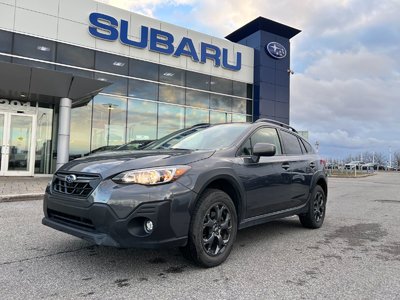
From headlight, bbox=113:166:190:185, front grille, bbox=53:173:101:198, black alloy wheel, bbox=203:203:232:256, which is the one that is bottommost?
black alloy wheel, bbox=203:203:232:256

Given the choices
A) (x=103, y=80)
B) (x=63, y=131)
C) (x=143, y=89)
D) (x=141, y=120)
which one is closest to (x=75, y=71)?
(x=103, y=80)

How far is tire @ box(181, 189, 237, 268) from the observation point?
3.90 meters

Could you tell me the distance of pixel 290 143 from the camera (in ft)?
20.0

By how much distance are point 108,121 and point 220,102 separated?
781 centimetres

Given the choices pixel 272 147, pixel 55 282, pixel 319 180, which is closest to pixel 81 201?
pixel 55 282

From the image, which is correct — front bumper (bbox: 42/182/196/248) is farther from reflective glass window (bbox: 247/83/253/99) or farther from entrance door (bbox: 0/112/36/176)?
reflective glass window (bbox: 247/83/253/99)

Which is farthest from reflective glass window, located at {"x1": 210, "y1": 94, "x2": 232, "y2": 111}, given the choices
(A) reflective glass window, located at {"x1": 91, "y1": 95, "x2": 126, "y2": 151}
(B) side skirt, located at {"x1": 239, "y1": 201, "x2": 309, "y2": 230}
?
(B) side skirt, located at {"x1": 239, "y1": 201, "x2": 309, "y2": 230}

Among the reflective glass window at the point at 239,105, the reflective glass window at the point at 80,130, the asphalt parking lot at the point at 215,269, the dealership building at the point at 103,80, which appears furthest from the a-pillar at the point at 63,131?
the reflective glass window at the point at 239,105

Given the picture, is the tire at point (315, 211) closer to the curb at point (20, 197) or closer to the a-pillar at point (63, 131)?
the curb at point (20, 197)

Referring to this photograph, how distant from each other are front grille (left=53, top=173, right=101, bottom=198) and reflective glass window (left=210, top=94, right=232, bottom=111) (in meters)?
19.2

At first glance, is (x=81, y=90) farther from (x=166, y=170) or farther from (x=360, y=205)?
(x=166, y=170)

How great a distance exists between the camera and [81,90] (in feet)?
50.2

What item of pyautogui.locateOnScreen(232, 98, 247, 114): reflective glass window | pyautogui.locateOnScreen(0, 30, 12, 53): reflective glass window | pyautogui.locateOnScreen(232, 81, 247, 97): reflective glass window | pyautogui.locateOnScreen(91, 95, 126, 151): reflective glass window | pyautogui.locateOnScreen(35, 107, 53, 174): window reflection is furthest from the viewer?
pyautogui.locateOnScreen(232, 81, 247, 97): reflective glass window

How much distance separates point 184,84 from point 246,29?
8.33 m
